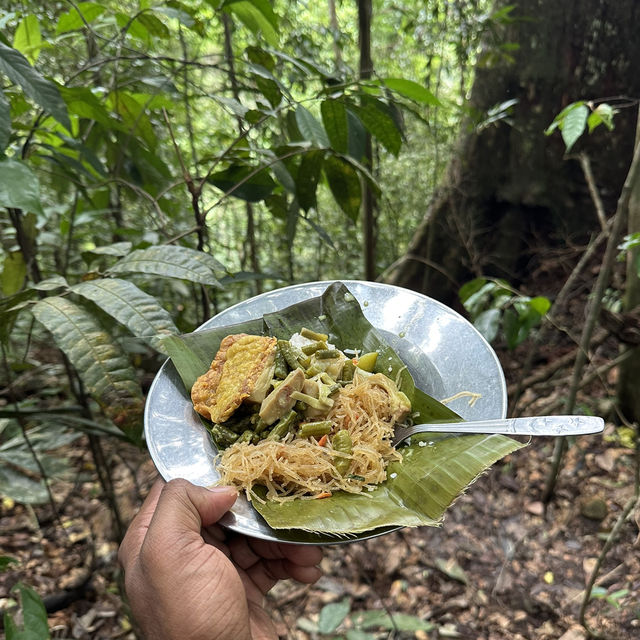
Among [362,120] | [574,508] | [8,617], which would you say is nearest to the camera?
[8,617]

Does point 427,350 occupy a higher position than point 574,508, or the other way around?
point 427,350

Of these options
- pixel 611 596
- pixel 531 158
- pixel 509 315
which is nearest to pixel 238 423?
pixel 509 315

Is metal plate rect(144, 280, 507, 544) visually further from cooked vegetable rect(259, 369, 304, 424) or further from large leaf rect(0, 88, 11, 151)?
large leaf rect(0, 88, 11, 151)

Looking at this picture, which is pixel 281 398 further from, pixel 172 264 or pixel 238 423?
pixel 172 264

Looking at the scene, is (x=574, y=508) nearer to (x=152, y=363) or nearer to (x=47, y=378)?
(x=152, y=363)

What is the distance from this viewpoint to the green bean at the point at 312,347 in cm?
143

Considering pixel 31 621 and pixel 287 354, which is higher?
pixel 287 354

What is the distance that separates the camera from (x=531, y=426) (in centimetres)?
109

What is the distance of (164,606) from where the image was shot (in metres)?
0.99

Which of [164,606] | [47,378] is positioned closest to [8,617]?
[164,606]

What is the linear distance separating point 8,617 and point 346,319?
3.48ft

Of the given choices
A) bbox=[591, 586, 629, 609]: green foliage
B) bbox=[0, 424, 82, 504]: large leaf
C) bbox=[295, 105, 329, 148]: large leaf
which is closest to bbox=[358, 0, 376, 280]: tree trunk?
bbox=[295, 105, 329, 148]: large leaf

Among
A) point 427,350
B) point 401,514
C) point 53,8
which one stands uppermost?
point 53,8

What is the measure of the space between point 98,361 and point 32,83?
23.8 inches
